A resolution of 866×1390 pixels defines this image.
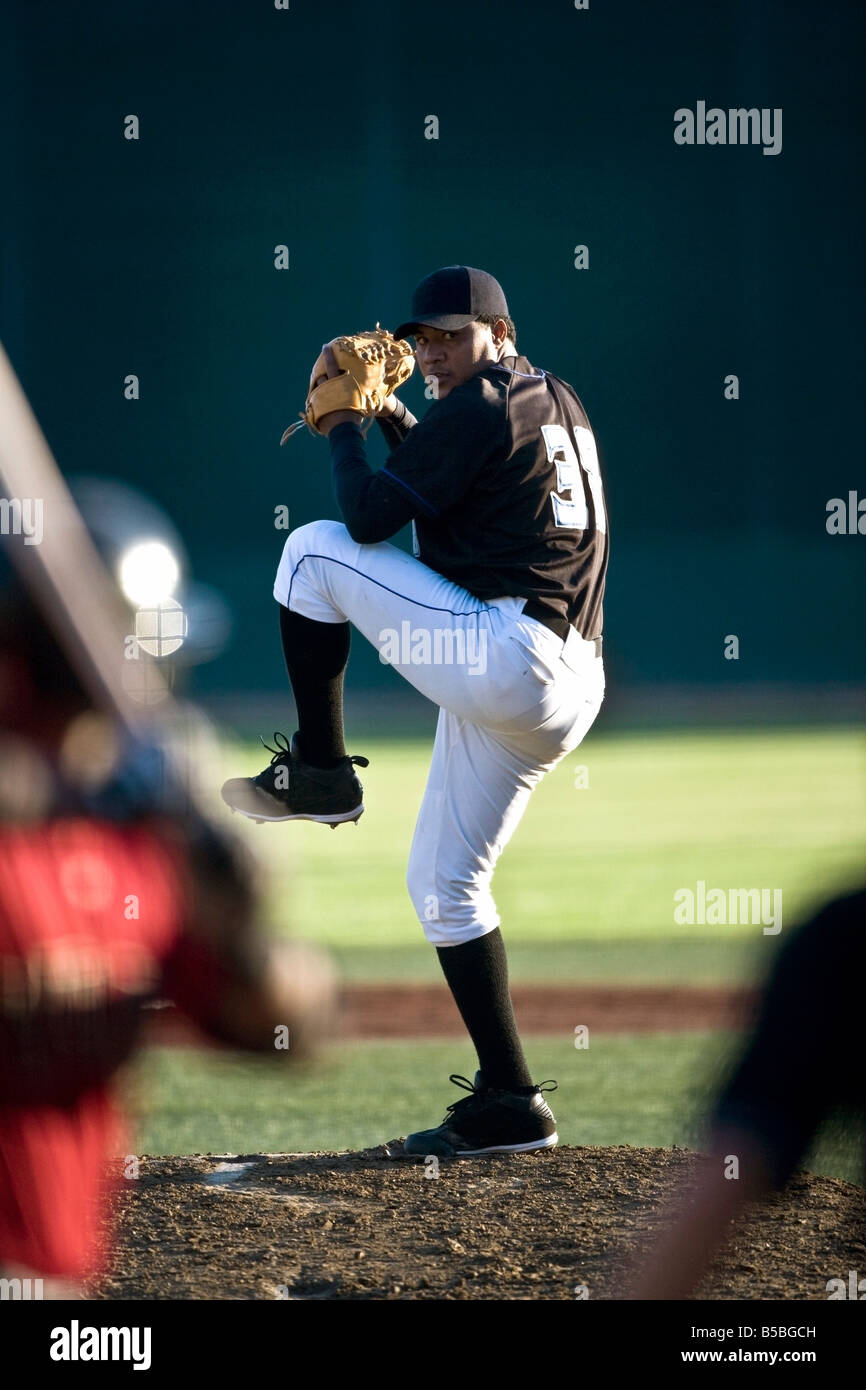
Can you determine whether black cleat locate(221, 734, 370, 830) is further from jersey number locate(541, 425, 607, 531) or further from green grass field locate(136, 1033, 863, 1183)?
green grass field locate(136, 1033, 863, 1183)

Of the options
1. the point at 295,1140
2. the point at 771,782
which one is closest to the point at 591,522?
the point at 295,1140

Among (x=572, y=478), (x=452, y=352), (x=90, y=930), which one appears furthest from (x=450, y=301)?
(x=90, y=930)

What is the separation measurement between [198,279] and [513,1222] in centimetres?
1650

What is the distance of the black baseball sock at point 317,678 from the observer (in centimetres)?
326

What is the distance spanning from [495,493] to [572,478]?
0.66 ft

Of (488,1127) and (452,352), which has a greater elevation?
(452,352)

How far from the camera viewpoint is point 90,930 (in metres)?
1.17

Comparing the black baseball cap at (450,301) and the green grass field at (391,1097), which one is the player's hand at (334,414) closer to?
the black baseball cap at (450,301)

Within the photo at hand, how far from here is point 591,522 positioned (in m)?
3.35

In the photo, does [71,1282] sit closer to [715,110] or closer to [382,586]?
[382,586]

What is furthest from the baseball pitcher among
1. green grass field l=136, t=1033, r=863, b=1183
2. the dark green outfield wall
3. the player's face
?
the dark green outfield wall

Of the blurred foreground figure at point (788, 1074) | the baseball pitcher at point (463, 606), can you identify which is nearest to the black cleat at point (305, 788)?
the baseball pitcher at point (463, 606)

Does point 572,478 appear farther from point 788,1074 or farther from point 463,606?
point 788,1074

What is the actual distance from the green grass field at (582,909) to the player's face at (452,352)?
1241mm
